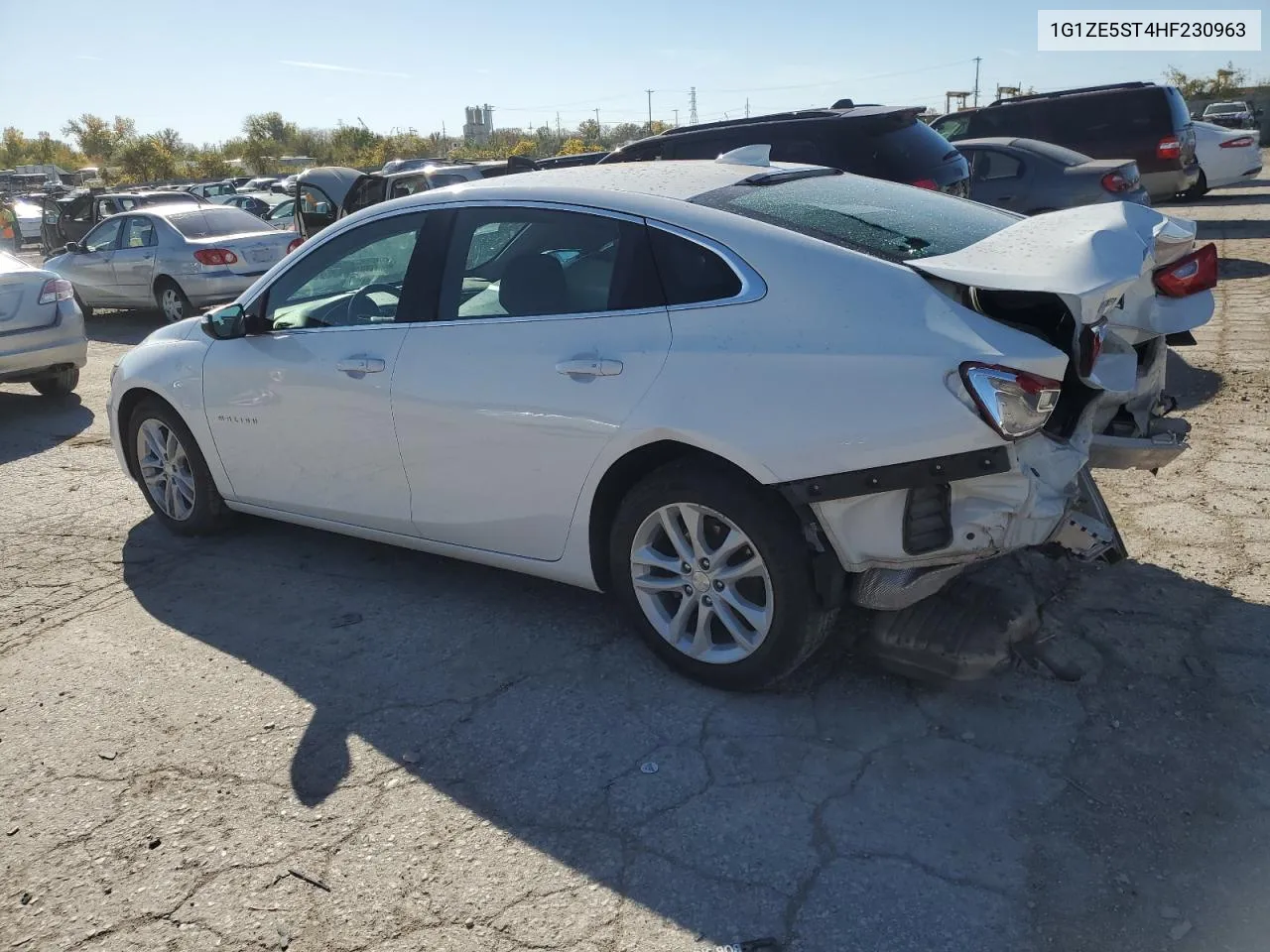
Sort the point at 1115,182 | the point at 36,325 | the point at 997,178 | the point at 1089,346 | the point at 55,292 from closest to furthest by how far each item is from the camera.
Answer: the point at 1089,346
the point at 36,325
the point at 55,292
the point at 1115,182
the point at 997,178

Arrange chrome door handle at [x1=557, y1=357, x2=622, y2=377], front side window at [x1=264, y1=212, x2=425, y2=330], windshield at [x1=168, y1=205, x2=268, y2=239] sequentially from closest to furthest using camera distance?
chrome door handle at [x1=557, y1=357, x2=622, y2=377]
front side window at [x1=264, y1=212, x2=425, y2=330]
windshield at [x1=168, y1=205, x2=268, y2=239]

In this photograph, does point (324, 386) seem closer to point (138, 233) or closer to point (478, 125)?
point (138, 233)

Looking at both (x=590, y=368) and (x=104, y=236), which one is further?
(x=104, y=236)

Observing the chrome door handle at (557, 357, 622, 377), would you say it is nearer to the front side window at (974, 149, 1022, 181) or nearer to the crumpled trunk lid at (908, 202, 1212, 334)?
the crumpled trunk lid at (908, 202, 1212, 334)

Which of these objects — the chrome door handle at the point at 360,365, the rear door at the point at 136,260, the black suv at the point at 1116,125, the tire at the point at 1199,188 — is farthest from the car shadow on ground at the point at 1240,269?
the rear door at the point at 136,260

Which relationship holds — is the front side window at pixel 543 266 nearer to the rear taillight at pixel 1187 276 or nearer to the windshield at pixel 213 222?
the rear taillight at pixel 1187 276

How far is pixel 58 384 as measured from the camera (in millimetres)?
9219

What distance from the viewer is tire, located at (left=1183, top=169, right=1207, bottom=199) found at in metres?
17.3

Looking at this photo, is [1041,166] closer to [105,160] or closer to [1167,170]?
[1167,170]

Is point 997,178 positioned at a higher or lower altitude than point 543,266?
higher

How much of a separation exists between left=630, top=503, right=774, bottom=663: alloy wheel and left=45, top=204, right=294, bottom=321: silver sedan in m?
10.7

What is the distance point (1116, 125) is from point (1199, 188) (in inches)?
176

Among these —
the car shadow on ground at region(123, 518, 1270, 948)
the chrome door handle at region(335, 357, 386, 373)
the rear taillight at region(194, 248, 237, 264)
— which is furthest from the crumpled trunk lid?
the rear taillight at region(194, 248, 237, 264)

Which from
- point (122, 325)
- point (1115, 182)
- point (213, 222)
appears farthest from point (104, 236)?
point (1115, 182)
